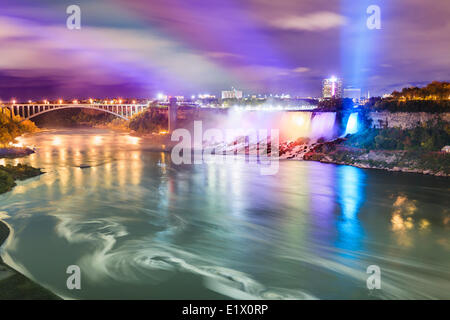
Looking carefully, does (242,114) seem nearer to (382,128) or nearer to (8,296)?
(382,128)

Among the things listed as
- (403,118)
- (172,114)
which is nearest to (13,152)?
(172,114)

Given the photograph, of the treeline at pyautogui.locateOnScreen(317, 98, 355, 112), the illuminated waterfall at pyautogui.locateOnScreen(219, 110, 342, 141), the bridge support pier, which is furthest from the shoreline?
the bridge support pier

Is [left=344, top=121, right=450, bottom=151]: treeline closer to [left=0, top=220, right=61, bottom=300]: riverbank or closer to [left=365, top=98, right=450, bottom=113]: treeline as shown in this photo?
[left=365, top=98, right=450, bottom=113]: treeline

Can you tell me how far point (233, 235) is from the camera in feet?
37.9

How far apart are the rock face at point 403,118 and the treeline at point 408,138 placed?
0.44 m

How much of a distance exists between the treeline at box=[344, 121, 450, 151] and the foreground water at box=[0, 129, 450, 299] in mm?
3223

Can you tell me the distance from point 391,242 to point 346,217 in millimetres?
2885

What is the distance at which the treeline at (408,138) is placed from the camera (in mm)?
22323

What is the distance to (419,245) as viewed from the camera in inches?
417

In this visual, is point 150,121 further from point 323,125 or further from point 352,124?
point 352,124

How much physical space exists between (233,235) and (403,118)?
62.9 feet

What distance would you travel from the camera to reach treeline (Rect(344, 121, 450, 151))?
879 inches

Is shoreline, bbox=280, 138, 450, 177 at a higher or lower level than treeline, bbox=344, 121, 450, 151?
lower
